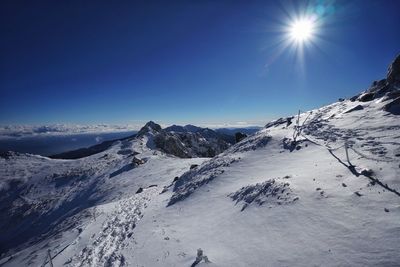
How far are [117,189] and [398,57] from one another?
1620 inches

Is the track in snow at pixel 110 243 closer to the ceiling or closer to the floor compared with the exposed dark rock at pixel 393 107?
closer to the floor

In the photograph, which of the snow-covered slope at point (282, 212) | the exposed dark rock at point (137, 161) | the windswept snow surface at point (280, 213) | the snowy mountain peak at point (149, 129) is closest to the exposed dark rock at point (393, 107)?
the snow-covered slope at point (282, 212)

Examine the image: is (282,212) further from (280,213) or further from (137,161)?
(137,161)

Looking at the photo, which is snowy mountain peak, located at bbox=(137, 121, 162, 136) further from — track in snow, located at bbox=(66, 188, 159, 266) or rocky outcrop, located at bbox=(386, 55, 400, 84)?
track in snow, located at bbox=(66, 188, 159, 266)

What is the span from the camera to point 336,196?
9750 mm

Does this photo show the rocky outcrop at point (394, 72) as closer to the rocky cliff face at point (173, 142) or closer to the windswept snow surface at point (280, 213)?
the windswept snow surface at point (280, 213)

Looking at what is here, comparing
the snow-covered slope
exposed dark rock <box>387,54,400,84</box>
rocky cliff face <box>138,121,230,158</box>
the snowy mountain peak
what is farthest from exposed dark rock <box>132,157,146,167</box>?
the snowy mountain peak

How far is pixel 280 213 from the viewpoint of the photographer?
10070 millimetres

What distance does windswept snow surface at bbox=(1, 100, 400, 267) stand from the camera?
7570 millimetres

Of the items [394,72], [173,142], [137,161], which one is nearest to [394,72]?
[394,72]

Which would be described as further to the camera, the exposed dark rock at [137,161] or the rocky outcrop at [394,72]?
the exposed dark rock at [137,161]

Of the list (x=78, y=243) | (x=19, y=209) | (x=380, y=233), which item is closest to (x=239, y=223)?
(x=380, y=233)

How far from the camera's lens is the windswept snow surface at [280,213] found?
7.57 m

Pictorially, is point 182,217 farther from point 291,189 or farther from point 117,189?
point 117,189
